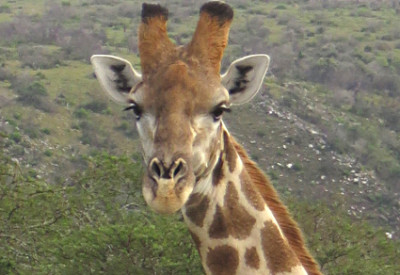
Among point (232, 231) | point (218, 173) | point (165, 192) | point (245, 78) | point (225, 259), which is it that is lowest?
point (225, 259)

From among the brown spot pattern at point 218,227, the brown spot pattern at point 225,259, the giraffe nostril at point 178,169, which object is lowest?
the brown spot pattern at point 225,259

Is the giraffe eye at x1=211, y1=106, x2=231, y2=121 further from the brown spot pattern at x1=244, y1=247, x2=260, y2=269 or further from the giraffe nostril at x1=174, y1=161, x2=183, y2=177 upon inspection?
the brown spot pattern at x1=244, y1=247, x2=260, y2=269

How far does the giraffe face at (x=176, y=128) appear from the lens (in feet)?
16.9

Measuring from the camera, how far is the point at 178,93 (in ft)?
18.2

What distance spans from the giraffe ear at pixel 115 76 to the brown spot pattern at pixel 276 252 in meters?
1.40

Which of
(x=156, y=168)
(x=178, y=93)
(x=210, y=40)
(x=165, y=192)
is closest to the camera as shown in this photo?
(x=165, y=192)

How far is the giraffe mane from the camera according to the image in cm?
606

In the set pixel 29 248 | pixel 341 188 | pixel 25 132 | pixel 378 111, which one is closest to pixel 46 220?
pixel 29 248

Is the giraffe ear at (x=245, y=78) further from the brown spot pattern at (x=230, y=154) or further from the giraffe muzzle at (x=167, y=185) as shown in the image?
the giraffe muzzle at (x=167, y=185)

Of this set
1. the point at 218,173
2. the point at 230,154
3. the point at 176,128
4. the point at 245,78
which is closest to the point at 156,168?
the point at 176,128

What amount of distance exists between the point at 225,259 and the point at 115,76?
5.09ft

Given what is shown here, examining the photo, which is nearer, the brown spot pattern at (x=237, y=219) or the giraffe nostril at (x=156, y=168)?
the giraffe nostril at (x=156, y=168)

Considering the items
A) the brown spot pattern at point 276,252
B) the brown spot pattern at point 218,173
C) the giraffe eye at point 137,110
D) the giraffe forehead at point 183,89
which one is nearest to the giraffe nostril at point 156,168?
the giraffe forehead at point 183,89

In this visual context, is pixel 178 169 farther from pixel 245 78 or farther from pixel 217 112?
pixel 245 78
